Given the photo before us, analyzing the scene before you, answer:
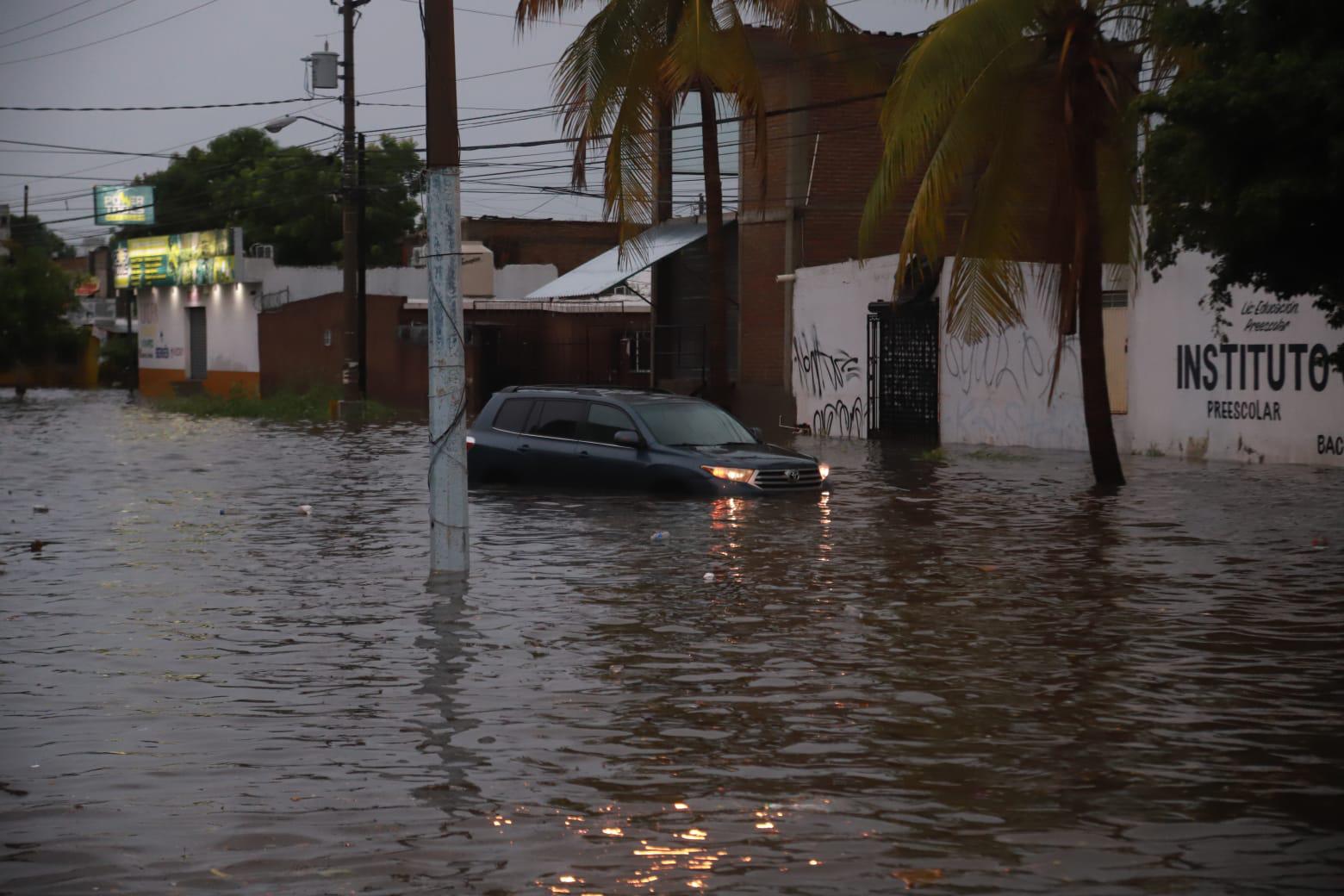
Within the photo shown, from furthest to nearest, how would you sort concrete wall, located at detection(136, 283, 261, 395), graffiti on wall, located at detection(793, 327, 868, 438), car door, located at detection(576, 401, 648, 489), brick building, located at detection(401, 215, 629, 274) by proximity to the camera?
brick building, located at detection(401, 215, 629, 274), concrete wall, located at detection(136, 283, 261, 395), graffiti on wall, located at detection(793, 327, 868, 438), car door, located at detection(576, 401, 648, 489)

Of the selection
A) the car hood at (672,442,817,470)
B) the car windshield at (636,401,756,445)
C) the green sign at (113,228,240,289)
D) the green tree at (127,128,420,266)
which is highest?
the green tree at (127,128,420,266)

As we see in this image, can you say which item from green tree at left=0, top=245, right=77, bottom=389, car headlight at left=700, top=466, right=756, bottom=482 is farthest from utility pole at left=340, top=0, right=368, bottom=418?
green tree at left=0, top=245, right=77, bottom=389

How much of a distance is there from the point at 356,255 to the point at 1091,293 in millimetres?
26420

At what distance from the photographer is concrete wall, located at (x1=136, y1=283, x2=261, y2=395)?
227 feet

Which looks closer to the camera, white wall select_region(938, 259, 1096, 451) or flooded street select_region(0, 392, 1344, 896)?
flooded street select_region(0, 392, 1344, 896)

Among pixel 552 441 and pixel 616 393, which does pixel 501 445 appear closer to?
pixel 552 441

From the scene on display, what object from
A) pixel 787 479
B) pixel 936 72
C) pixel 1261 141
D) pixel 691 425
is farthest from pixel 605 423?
pixel 1261 141

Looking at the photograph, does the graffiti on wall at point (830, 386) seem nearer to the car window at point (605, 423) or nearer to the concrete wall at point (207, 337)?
the car window at point (605, 423)

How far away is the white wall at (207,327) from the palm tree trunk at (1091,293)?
1891 inches

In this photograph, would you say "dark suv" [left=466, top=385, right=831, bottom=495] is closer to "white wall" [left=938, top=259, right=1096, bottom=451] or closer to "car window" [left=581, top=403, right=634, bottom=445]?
"car window" [left=581, top=403, right=634, bottom=445]

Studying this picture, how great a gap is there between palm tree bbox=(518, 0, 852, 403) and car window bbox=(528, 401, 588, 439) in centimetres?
759

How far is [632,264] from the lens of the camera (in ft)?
139

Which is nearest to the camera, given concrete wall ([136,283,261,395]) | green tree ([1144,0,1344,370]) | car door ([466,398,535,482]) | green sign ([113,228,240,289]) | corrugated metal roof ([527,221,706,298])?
green tree ([1144,0,1344,370])

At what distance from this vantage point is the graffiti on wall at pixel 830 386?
3538 centimetres
